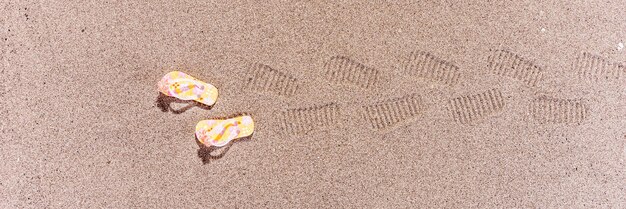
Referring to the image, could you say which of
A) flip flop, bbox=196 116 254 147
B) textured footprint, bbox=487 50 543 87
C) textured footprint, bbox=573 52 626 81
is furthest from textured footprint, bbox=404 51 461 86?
flip flop, bbox=196 116 254 147

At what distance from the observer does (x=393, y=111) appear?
1423mm

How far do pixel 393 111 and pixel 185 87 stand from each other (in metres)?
0.60

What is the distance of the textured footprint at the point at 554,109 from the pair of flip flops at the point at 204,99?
85 centimetres

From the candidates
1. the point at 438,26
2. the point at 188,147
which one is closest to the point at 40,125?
the point at 188,147

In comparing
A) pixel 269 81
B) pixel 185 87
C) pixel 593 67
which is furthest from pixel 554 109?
pixel 185 87

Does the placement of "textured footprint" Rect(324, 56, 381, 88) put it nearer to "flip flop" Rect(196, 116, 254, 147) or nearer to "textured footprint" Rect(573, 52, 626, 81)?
"flip flop" Rect(196, 116, 254, 147)

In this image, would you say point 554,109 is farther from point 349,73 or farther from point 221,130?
point 221,130

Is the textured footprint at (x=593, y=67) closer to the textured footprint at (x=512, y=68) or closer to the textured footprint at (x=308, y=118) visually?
the textured footprint at (x=512, y=68)

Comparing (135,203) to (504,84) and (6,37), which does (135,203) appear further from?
(504,84)

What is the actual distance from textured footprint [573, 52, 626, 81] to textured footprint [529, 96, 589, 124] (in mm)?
83

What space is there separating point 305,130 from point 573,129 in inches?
31.1

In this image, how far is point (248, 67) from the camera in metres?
1.42

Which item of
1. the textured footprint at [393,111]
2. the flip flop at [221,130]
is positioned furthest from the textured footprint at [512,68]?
the flip flop at [221,130]

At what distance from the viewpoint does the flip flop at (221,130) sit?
4.55 ft
